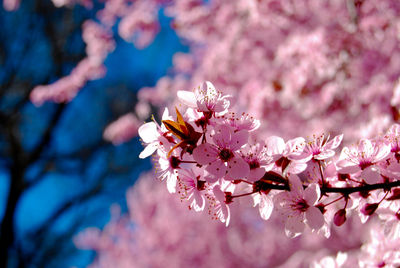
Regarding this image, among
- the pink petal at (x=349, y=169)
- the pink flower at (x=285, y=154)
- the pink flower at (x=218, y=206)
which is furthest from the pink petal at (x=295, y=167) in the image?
the pink flower at (x=218, y=206)

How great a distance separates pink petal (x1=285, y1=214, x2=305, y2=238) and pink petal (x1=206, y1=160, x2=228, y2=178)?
0.31 m

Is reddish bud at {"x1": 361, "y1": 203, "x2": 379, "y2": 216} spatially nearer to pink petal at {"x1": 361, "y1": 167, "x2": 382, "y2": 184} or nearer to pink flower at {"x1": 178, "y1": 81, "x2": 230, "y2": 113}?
pink petal at {"x1": 361, "y1": 167, "x2": 382, "y2": 184}

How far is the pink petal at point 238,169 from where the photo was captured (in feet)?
2.94

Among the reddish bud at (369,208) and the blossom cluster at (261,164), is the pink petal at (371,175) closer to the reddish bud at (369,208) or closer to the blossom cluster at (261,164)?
the blossom cluster at (261,164)

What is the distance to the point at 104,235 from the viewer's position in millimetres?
7891

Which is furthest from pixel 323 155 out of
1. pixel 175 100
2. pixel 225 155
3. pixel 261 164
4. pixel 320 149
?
pixel 175 100

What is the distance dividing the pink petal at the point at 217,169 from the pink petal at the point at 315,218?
30 cm

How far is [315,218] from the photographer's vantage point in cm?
101

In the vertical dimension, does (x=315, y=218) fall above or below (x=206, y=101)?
below

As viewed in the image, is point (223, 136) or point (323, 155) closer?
point (223, 136)

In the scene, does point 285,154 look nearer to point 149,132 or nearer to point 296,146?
point 296,146

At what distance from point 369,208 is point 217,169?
56 centimetres

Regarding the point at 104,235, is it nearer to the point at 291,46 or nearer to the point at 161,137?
the point at 291,46

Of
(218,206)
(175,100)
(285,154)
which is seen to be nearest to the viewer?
(285,154)
